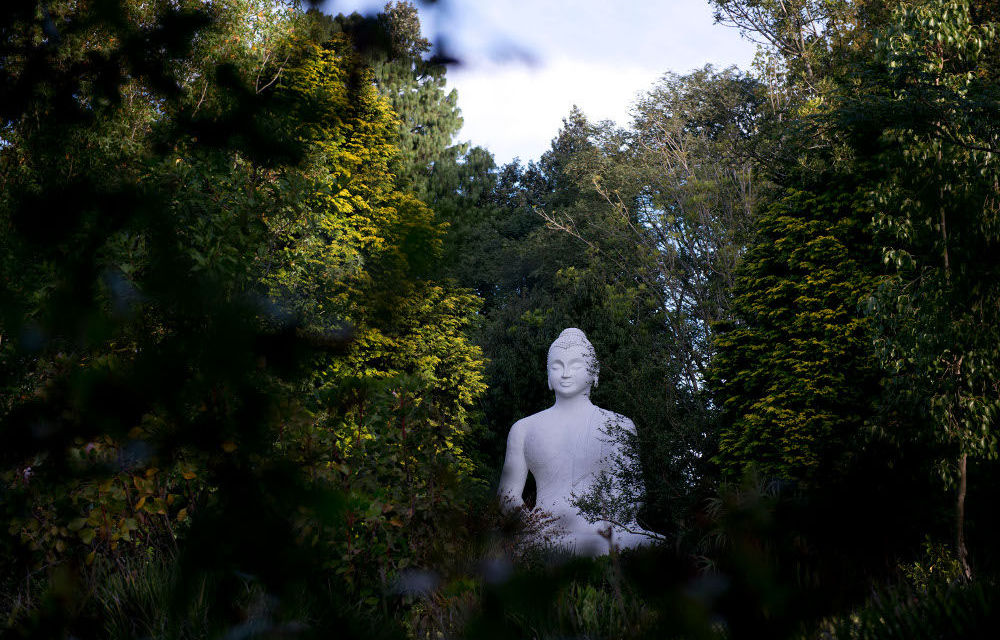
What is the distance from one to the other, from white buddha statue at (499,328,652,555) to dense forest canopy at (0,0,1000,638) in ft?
1.12

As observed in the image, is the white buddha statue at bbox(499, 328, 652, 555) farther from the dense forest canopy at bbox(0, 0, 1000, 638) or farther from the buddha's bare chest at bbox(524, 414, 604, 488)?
the dense forest canopy at bbox(0, 0, 1000, 638)

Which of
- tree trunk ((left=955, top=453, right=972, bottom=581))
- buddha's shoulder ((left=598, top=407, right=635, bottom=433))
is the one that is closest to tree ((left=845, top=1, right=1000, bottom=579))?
tree trunk ((left=955, top=453, right=972, bottom=581))

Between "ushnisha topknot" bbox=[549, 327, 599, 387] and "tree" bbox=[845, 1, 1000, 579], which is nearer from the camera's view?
"tree" bbox=[845, 1, 1000, 579]

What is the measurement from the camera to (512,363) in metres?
14.7

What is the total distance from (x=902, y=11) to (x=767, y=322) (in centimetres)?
420

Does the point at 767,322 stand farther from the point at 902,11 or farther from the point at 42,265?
the point at 42,265

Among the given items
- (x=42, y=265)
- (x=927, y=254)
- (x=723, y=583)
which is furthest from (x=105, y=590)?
(x=927, y=254)

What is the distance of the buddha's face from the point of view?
31.4 ft

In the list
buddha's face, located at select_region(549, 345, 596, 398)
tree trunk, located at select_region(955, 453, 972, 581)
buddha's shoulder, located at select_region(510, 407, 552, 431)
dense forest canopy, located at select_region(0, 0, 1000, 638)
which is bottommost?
tree trunk, located at select_region(955, 453, 972, 581)

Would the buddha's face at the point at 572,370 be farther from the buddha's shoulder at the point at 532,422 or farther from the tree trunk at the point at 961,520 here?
the tree trunk at the point at 961,520

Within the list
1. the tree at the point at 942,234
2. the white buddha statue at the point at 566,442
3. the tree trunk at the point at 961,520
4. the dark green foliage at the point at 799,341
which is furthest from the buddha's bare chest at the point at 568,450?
the tree trunk at the point at 961,520

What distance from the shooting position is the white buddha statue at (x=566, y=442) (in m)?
9.05

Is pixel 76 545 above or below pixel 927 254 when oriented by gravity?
below

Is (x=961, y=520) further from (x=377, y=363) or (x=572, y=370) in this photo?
(x=377, y=363)
